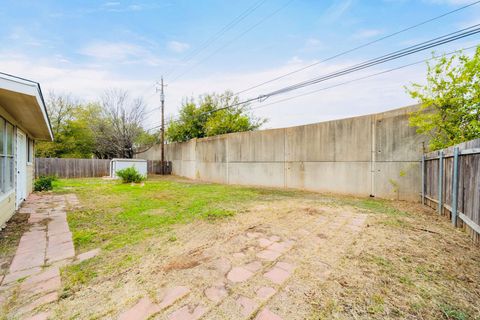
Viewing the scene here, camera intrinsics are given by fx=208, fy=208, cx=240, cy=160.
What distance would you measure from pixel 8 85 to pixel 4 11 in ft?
13.4

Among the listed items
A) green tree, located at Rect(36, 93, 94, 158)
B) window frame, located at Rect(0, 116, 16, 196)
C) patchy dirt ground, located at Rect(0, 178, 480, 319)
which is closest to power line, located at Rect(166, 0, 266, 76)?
window frame, located at Rect(0, 116, 16, 196)

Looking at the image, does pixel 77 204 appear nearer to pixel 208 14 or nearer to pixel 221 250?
pixel 221 250

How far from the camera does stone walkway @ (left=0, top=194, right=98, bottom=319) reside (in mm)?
1523

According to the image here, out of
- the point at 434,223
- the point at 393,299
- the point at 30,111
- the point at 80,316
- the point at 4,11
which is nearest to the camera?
the point at 80,316

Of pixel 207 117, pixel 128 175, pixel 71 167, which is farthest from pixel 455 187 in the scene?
pixel 71 167

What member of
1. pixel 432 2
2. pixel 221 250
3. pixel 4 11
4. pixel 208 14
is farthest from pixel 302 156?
pixel 4 11

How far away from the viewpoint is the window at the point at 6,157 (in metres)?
3.45

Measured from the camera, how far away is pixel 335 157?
6.59m

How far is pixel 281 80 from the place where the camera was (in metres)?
8.61

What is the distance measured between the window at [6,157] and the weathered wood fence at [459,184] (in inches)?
260

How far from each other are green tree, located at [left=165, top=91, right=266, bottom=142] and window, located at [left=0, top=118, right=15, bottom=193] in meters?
10.4

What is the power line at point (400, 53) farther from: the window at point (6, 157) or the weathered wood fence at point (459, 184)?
the window at point (6, 157)

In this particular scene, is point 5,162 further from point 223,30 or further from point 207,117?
point 207,117

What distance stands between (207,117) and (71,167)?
8.75 meters
